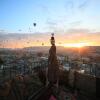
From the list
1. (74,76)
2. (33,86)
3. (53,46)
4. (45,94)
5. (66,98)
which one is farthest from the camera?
(74,76)

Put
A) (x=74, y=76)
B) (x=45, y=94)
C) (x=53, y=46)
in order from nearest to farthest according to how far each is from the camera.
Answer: (x=45, y=94) < (x=53, y=46) < (x=74, y=76)

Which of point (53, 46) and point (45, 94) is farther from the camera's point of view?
point (53, 46)

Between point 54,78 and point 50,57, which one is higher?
point 50,57

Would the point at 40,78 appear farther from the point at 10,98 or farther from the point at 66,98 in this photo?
the point at 10,98

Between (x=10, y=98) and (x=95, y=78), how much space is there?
5.54 m

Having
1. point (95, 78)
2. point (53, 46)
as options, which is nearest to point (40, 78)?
point (95, 78)

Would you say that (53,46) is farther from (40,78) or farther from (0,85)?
(40,78)

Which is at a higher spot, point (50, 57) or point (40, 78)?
point (50, 57)

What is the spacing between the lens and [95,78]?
1267 centimetres

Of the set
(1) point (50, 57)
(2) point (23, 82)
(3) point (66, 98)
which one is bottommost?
(3) point (66, 98)

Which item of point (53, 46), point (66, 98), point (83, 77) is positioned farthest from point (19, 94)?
point (83, 77)

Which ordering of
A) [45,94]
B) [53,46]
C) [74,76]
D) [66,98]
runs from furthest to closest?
[74,76], [66,98], [53,46], [45,94]

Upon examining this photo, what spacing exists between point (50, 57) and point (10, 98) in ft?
10.8

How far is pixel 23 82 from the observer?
12.5 m
